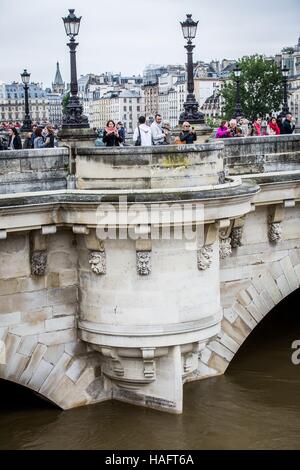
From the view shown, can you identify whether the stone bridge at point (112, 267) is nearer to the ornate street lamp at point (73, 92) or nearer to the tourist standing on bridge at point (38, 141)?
the ornate street lamp at point (73, 92)

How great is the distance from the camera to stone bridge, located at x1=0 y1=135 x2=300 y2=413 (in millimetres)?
14625

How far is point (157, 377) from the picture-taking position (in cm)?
1570

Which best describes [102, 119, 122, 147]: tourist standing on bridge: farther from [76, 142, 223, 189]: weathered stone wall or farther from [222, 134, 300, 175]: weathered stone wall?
[222, 134, 300, 175]: weathered stone wall

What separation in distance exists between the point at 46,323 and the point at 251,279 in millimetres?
4689

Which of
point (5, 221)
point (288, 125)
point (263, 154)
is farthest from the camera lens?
point (288, 125)

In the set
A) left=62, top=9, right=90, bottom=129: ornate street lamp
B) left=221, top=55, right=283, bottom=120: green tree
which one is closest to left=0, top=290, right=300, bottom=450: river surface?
left=62, top=9, right=90, bottom=129: ornate street lamp

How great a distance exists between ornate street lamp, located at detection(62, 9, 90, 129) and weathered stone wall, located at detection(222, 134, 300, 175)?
2.74 meters

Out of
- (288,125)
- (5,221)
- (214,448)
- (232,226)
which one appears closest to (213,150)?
(232,226)

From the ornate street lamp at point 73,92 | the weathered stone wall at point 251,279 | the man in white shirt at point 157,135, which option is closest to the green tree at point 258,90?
the weathered stone wall at point 251,279

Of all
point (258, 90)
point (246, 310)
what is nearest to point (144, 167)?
point (246, 310)

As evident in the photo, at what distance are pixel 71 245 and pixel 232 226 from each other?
3.29 m

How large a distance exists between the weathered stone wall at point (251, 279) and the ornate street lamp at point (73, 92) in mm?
3658

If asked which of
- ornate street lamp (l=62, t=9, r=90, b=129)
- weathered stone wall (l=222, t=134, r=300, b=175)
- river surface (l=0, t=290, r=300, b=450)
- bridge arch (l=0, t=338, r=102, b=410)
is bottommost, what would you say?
river surface (l=0, t=290, r=300, b=450)
